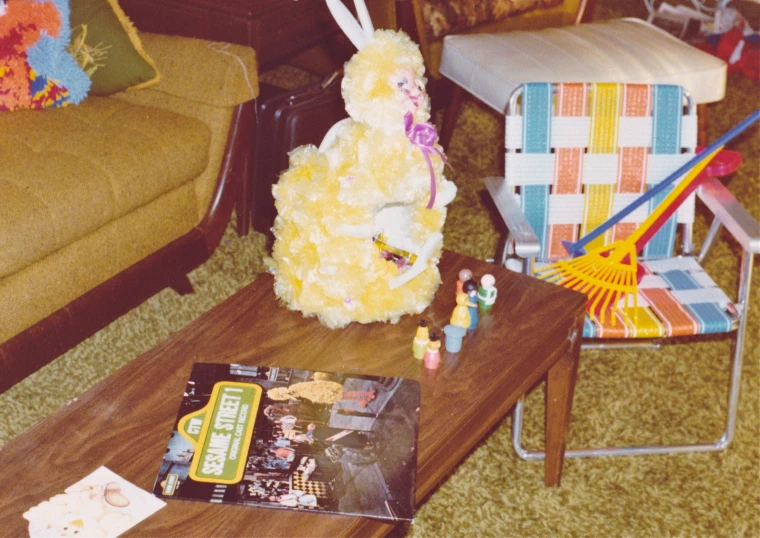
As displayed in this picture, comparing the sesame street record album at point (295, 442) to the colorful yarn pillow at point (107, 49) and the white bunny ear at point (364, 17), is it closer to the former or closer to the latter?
the white bunny ear at point (364, 17)

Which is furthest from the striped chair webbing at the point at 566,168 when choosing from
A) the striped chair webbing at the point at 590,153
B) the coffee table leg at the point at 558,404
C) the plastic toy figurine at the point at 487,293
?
the plastic toy figurine at the point at 487,293

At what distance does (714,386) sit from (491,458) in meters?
0.80

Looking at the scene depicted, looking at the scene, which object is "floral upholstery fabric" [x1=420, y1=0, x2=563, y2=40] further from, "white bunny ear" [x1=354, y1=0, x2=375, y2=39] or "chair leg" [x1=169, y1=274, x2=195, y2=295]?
"white bunny ear" [x1=354, y1=0, x2=375, y2=39]

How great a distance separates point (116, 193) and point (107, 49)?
1.76 ft

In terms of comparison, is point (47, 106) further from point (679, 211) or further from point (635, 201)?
point (679, 211)

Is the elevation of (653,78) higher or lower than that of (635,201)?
higher

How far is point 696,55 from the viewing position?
8.98 feet

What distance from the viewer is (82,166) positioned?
212 cm

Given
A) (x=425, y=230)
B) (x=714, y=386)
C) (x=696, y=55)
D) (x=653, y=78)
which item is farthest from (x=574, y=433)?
(x=696, y=55)

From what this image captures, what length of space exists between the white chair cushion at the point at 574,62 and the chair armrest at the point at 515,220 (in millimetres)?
520

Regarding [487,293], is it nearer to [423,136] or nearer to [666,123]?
[423,136]

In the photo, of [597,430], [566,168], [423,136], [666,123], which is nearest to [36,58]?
[423,136]

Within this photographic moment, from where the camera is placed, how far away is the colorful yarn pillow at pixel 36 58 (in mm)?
2221

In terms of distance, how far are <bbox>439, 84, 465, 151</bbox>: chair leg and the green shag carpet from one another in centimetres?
51
